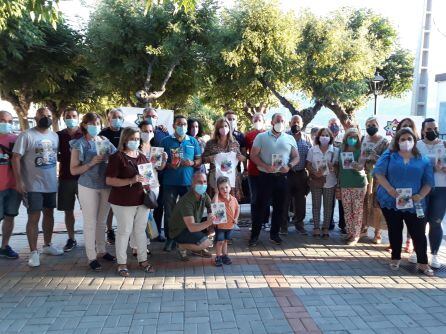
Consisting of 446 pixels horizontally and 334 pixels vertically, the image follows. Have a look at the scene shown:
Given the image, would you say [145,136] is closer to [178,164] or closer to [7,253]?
[178,164]

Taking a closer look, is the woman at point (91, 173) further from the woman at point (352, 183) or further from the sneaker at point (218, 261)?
the woman at point (352, 183)

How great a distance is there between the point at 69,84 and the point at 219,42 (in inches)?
325

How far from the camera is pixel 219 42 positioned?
664 inches

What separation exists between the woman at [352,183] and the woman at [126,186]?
3243 mm

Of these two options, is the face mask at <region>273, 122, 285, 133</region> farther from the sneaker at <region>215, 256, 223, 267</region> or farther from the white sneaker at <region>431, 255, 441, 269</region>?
the white sneaker at <region>431, 255, 441, 269</region>

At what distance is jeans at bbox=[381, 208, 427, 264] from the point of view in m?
5.57

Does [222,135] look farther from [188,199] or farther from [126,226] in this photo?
[126,226]

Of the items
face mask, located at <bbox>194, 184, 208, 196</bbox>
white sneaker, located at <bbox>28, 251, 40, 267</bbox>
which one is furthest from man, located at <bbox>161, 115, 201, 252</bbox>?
white sneaker, located at <bbox>28, 251, 40, 267</bbox>

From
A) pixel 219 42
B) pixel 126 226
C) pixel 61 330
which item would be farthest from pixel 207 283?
pixel 219 42

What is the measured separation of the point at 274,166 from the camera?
6.58 metres

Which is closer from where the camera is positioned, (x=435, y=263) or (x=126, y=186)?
(x=126, y=186)

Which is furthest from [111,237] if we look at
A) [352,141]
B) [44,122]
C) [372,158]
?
[372,158]

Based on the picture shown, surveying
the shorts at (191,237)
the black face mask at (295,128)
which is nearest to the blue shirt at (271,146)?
the black face mask at (295,128)

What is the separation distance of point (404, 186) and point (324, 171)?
5.66 feet
